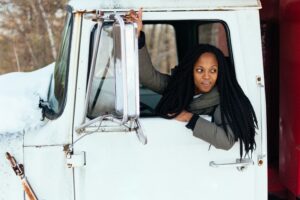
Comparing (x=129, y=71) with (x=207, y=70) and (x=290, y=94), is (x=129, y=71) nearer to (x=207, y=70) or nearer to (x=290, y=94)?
(x=207, y=70)

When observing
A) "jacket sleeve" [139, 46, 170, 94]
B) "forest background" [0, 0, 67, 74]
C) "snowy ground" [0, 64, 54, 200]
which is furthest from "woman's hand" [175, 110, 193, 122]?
"forest background" [0, 0, 67, 74]

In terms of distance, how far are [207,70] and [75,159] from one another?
0.77 metres

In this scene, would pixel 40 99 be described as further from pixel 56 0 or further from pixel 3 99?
pixel 56 0

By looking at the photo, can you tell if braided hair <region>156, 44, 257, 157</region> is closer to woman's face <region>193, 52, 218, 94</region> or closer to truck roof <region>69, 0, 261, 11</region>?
woman's face <region>193, 52, 218, 94</region>

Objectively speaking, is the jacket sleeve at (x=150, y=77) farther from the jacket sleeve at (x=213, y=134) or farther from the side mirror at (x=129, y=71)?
the side mirror at (x=129, y=71)

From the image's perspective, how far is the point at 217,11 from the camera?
2477 millimetres

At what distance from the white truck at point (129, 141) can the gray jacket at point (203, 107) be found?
94 mm

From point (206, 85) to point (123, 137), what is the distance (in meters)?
0.49

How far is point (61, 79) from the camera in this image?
2.59 metres

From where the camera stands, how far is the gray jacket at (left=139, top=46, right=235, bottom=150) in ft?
7.88

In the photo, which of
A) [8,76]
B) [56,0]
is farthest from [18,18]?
[8,76]

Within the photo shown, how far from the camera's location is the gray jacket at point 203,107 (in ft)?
7.88

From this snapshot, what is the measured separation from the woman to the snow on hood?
0.60 meters

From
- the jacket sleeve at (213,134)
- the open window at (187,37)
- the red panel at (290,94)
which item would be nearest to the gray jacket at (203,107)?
the jacket sleeve at (213,134)
